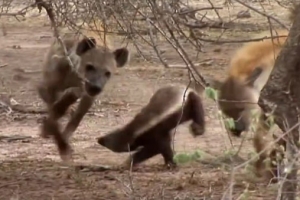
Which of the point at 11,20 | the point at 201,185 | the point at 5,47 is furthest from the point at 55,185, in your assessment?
the point at 11,20

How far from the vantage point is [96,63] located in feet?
24.3

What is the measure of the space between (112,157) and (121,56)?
0.71m

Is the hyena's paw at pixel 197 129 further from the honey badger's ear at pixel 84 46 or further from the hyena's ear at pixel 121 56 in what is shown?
the honey badger's ear at pixel 84 46

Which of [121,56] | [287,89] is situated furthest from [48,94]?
[287,89]

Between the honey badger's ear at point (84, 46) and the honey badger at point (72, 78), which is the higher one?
the honey badger's ear at point (84, 46)

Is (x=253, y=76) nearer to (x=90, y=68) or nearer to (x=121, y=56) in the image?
(x=121, y=56)

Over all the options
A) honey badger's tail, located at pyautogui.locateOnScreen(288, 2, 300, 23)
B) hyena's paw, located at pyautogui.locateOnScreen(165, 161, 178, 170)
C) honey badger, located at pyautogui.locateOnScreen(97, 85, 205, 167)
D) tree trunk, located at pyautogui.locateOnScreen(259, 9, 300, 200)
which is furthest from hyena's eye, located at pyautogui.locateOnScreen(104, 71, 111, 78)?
tree trunk, located at pyautogui.locateOnScreen(259, 9, 300, 200)

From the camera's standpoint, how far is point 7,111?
882cm

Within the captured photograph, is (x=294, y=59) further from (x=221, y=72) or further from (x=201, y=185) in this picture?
(x=221, y=72)

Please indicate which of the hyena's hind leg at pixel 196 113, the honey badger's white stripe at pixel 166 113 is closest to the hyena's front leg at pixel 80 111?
the honey badger's white stripe at pixel 166 113

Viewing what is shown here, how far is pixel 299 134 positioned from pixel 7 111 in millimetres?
4715

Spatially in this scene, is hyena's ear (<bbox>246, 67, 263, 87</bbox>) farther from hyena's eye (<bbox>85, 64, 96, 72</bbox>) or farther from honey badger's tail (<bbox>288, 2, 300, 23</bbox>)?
honey badger's tail (<bbox>288, 2, 300, 23</bbox>)

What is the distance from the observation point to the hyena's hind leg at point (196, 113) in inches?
275

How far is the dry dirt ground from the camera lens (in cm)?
591
